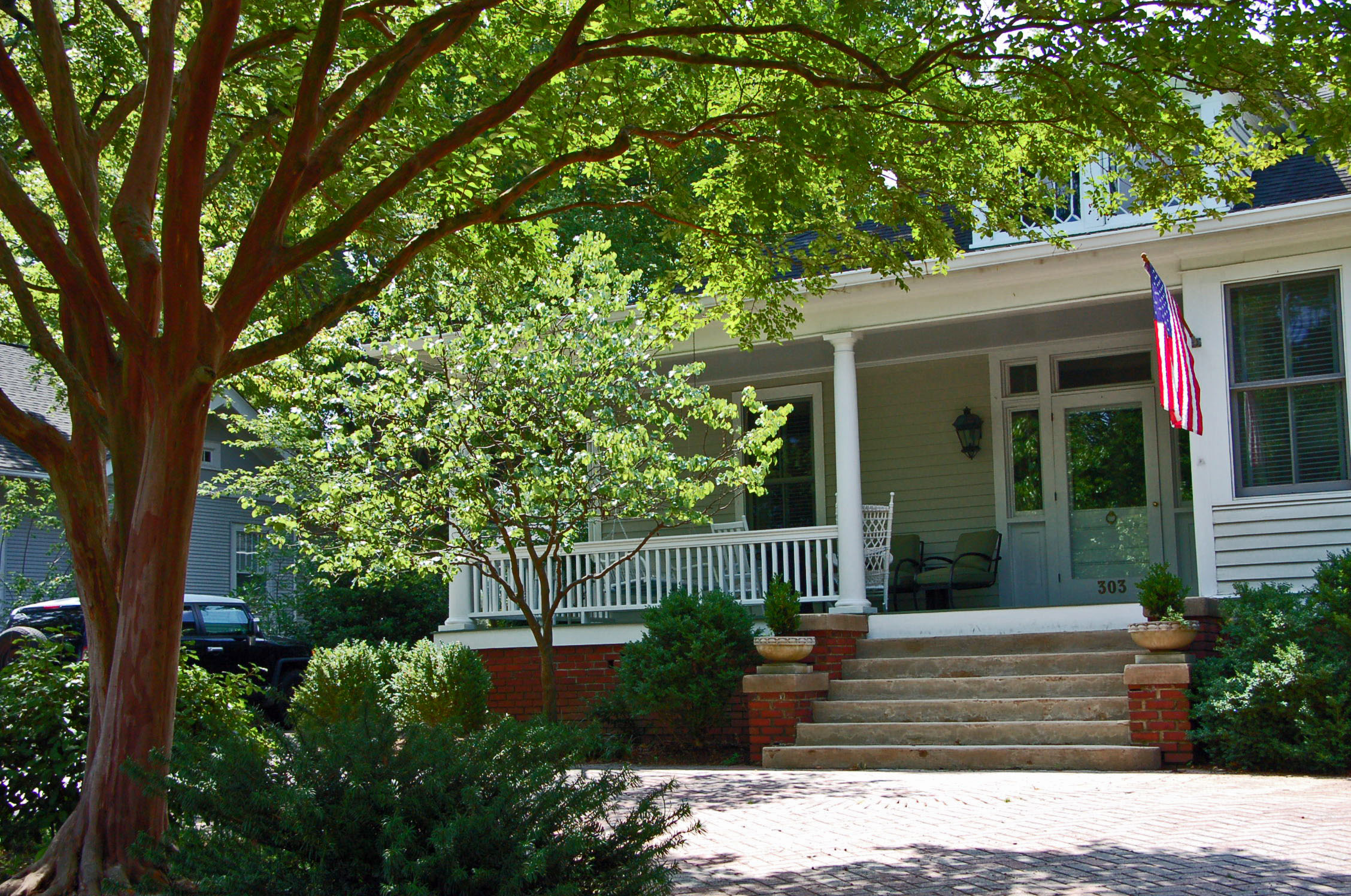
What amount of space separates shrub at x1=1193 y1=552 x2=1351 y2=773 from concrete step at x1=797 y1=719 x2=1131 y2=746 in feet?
2.23

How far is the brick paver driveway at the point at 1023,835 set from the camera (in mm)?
4785

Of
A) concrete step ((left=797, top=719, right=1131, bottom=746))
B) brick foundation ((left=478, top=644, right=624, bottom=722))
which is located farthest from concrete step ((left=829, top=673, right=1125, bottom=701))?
brick foundation ((left=478, top=644, right=624, bottom=722))

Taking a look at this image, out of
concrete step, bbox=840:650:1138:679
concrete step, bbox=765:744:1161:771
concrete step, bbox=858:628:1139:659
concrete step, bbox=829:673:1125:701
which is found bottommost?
concrete step, bbox=765:744:1161:771

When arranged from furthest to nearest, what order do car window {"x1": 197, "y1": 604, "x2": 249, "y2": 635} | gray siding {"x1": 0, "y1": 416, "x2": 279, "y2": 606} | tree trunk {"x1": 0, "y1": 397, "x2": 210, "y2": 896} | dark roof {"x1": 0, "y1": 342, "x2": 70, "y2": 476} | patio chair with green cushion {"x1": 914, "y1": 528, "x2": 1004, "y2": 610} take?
gray siding {"x1": 0, "y1": 416, "x2": 279, "y2": 606} → dark roof {"x1": 0, "y1": 342, "x2": 70, "y2": 476} → car window {"x1": 197, "y1": 604, "x2": 249, "y2": 635} → patio chair with green cushion {"x1": 914, "y1": 528, "x2": 1004, "y2": 610} → tree trunk {"x1": 0, "y1": 397, "x2": 210, "y2": 896}

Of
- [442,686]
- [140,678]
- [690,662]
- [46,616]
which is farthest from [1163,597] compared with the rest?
[46,616]

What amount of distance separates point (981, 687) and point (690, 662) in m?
2.43

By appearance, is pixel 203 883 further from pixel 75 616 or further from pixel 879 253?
pixel 75 616

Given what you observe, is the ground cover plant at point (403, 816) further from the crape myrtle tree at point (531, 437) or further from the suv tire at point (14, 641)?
the crape myrtle tree at point (531, 437)

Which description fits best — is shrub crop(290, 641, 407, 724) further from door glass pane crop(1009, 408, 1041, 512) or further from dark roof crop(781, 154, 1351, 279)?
door glass pane crop(1009, 408, 1041, 512)

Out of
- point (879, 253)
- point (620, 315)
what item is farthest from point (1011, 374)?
point (879, 253)

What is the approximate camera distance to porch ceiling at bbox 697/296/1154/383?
462 inches

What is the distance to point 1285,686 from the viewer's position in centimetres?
796

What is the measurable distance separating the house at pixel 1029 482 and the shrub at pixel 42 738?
5.20 metres

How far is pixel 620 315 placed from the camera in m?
11.8
